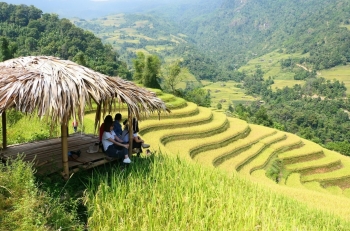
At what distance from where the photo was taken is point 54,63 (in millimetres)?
5152

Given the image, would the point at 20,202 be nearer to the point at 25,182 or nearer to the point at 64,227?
the point at 25,182

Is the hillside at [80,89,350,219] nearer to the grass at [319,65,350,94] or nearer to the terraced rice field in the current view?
the terraced rice field

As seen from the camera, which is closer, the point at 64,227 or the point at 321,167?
the point at 64,227

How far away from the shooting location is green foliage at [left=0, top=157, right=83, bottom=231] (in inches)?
147

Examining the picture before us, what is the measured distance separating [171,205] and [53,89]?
2.50m

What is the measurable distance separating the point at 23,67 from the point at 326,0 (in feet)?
758

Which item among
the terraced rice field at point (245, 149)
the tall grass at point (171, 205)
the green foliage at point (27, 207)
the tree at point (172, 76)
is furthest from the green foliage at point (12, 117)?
the tree at point (172, 76)

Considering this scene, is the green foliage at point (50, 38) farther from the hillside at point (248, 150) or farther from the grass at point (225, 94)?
the hillside at point (248, 150)

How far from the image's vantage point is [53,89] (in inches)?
177

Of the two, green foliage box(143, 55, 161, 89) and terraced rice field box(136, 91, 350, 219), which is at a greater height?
green foliage box(143, 55, 161, 89)

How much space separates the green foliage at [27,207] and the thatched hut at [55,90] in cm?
81

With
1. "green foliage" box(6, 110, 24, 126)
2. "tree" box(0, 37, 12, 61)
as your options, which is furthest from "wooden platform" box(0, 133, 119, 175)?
"tree" box(0, 37, 12, 61)

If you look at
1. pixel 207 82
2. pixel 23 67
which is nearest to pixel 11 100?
pixel 23 67

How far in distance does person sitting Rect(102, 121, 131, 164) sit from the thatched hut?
28.8 inches
